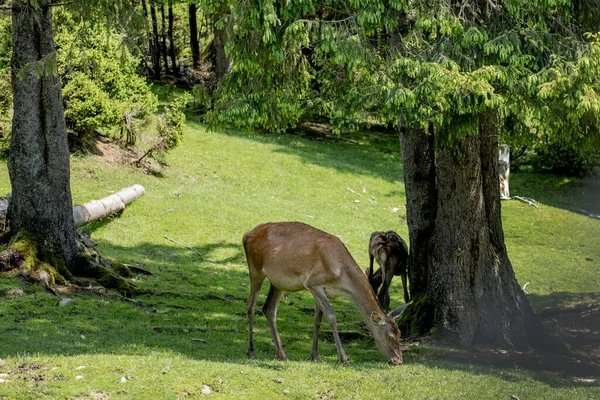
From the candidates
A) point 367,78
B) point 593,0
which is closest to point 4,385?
point 367,78

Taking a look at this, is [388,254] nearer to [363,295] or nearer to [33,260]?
[363,295]

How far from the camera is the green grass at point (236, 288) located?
10031mm

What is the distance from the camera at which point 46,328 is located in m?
12.6

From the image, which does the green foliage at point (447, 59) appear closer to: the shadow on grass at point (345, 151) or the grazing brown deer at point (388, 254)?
the grazing brown deer at point (388, 254)

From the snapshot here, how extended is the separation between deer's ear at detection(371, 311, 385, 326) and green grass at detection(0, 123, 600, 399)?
2.10 ft

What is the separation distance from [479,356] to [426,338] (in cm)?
135

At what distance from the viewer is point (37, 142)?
50.5ft

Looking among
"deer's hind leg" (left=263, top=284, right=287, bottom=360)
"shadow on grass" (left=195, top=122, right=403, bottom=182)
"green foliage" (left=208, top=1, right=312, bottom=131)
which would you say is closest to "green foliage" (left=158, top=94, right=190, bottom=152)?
"shadow on grass" (left=195, top=122, right=403, bottom=182)

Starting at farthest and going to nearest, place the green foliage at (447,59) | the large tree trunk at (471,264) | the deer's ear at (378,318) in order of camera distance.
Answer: the large tree trunk at (471,264)
the deer's ear at (378,318)
the green foliage at (447,59)

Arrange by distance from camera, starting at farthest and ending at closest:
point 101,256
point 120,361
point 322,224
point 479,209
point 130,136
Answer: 1. point 130,136
2. point 322,224
3. point 101,256
4. point 479,209
5. point 120,361

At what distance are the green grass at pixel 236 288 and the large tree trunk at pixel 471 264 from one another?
115 centimetres

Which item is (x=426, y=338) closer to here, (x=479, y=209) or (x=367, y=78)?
(x=479, y=209)

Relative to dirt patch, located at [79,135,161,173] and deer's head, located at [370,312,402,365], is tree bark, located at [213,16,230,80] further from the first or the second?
deer's head, located at [370,312,402,365]

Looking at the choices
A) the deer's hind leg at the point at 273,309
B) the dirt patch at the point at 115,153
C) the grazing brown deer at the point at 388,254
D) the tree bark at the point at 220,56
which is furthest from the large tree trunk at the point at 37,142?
the tree bark at the point at 220,56
